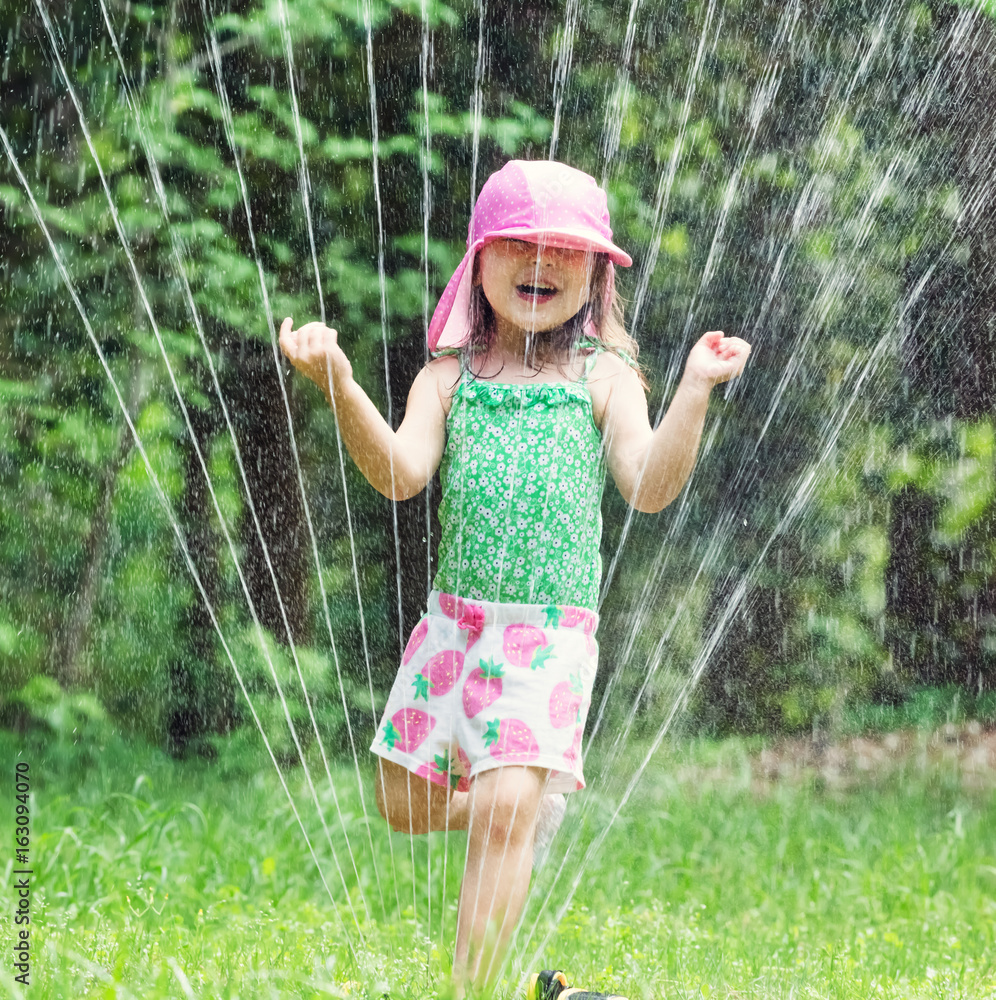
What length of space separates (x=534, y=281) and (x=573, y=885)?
6.19 ft

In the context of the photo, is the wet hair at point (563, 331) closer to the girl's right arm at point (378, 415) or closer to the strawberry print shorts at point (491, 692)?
the girl's right arm at point (378, 415)

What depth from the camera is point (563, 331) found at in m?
2.62

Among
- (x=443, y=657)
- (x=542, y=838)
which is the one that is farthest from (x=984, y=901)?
(x=443, y=657)

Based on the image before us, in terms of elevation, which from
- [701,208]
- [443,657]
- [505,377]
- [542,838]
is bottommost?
[542,838]

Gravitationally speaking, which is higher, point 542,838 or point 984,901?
point 542,838

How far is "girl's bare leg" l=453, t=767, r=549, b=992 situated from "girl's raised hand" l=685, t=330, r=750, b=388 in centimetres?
74

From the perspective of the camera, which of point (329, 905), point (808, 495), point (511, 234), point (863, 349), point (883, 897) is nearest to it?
point (511, 234)

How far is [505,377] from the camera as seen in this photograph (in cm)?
254

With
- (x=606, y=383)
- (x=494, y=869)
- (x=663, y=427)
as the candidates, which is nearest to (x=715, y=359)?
(x=663, y=427)

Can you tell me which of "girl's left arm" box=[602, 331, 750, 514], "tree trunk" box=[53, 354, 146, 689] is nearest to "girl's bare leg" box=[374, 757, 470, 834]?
"girl's left arm" box=[602, 331, 750, 514]

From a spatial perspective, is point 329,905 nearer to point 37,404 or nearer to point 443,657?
point 443,657

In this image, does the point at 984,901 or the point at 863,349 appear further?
the point at 863,349

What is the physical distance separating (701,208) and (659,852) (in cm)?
230

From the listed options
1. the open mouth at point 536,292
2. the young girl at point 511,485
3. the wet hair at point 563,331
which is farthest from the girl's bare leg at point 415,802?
the open mouth at point 536,292
